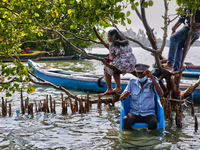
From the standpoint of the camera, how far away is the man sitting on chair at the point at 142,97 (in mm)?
5738

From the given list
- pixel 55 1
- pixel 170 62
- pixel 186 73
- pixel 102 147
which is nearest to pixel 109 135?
pixel 102 147

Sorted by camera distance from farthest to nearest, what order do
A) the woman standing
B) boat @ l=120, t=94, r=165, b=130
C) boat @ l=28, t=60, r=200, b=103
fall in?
boat @ l=28, t=60, r=200, b=103 → the woman standing → boat @ l=120, t=94, r=165, b=130

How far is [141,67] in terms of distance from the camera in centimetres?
574

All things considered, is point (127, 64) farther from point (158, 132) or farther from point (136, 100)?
point (158, 132)

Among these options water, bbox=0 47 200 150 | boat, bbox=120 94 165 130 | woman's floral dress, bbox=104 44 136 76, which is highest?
woman's floral dress, bbox=104 44 136 76

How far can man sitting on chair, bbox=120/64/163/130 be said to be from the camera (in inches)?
226

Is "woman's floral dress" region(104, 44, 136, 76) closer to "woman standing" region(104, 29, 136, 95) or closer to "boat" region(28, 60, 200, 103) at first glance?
"woman standing" region(104, 29, 136, 95)

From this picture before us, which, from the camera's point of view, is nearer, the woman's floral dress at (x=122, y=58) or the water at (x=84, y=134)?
the water at (x=84, y=134)

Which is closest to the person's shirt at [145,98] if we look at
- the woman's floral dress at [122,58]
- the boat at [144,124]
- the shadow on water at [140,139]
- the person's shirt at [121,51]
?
the boat at [144,124]

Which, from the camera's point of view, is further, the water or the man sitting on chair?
the man sitting on chair

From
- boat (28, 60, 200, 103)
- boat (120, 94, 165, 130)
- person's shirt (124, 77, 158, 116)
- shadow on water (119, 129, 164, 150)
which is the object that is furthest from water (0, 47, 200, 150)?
boat (28, 60, 200, 103)

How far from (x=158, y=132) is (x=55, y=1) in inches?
157

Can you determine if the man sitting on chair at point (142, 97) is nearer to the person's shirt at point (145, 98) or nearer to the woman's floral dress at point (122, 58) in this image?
the person's shirt at point (145, 98)

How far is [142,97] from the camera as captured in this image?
19.2 feet
